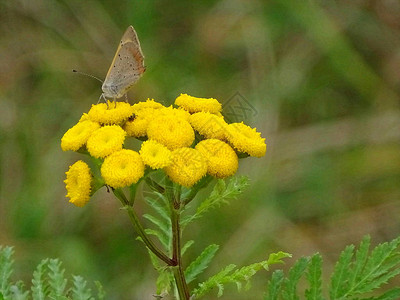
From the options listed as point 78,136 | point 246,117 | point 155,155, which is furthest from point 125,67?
point 246,117

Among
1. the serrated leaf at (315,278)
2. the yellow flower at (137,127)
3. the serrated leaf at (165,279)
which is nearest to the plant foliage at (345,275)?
the serrated leaf at (315,278)

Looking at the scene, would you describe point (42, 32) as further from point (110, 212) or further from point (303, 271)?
point (303, 271)

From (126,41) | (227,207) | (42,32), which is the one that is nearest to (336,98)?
(227,207)

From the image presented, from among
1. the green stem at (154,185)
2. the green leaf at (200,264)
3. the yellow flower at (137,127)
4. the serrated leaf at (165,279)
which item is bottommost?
the serrated leaf at (165,279)

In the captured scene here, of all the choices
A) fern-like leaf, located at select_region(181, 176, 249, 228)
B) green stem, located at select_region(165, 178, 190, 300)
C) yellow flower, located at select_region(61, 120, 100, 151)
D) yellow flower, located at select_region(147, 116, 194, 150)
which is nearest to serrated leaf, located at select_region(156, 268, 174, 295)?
green stem, located at select_region(165, 178, 190, 300)

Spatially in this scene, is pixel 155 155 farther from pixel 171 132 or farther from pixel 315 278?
pixel 315 278

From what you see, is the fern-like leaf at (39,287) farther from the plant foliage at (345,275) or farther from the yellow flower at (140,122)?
the plant foliage at (345,275)
